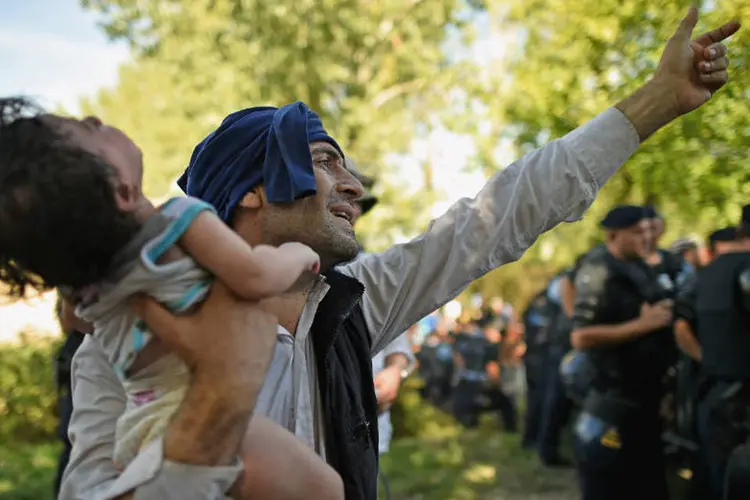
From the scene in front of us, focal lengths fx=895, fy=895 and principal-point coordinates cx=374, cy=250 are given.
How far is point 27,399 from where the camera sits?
37.2 feet

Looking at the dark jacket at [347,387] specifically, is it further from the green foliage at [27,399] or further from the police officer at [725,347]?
the green foliage at [27,399]

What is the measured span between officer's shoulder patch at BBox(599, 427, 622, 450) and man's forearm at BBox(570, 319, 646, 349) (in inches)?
22.4

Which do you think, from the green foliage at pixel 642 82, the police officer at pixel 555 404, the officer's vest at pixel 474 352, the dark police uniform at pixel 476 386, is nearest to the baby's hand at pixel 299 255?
the green foliage at pixel 642 82

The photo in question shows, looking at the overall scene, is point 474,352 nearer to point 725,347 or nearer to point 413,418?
point 413,418

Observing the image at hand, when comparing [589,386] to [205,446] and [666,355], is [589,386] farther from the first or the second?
[205,446]

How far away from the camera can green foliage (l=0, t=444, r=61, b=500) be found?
28.1 ft

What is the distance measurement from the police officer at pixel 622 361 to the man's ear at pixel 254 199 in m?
3.02

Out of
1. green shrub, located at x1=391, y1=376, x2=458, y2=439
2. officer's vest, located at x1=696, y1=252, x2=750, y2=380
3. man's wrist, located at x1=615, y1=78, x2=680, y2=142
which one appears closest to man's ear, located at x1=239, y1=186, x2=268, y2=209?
man's wrist, located at x1=615, y1=78, x2=680, y2=142

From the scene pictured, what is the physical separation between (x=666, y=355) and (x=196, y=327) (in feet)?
12.9

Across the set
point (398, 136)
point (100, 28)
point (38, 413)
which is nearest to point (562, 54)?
point (38, 413)

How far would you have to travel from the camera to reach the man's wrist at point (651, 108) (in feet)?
7.06

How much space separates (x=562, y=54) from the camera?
4.16 metres

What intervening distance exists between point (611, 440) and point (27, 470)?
24.2 feet

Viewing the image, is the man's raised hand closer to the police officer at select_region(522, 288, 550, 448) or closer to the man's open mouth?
the man's open mouth
